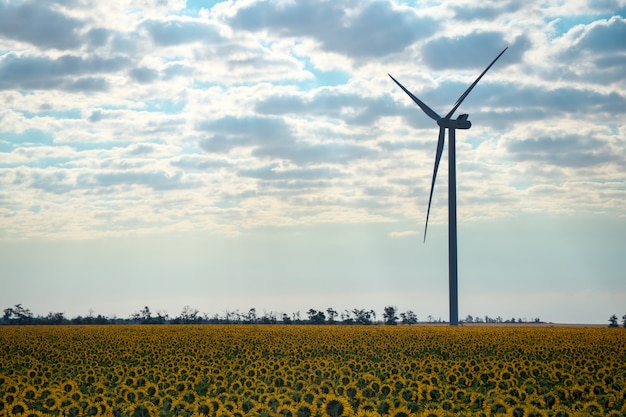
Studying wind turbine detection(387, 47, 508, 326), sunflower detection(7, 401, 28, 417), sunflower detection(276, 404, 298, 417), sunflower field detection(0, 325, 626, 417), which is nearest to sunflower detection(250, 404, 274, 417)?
sunflower field detection(0, 325, 626, 417)

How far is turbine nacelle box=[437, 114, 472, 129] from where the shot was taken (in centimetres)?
6794

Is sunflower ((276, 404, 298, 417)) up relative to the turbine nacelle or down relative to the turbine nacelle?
down

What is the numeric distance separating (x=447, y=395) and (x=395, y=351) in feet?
54.7

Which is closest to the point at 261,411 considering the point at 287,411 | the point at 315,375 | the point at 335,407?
the point at 287,411

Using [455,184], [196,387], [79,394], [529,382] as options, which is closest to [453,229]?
[455,184]

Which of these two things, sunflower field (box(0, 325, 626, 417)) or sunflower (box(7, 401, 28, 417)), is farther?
sunflower field (box(0, 325, 626, 417))

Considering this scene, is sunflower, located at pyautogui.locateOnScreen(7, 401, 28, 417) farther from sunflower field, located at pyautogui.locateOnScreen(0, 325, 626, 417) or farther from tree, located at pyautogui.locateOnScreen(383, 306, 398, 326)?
tree, located at pyautogui.locateOnScreen(383, 306, 398, 326)

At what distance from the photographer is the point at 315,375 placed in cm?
2581

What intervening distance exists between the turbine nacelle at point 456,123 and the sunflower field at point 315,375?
73.1ft

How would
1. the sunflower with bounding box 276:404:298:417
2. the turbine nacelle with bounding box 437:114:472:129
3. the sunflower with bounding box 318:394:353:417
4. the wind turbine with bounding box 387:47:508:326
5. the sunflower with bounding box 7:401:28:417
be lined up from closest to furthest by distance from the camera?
the sunflower with bounding box 276:404:298:417 < the sunflower with bounding box 318:394:353:417 < the sunflower with bounding box 7:401:28:417 < the wind turbine with bounding box 387:47:508:326 < the turbine nacelle with bounding box 437:114:472:129

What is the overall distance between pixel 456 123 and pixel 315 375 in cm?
4582

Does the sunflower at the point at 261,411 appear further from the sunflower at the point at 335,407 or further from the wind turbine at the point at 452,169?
the wind turbine at the point at 452,169

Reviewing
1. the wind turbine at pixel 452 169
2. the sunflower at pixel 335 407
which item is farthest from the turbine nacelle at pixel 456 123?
the sunflower at pixel 335 407

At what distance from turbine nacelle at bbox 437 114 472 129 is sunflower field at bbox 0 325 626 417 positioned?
22.3m
